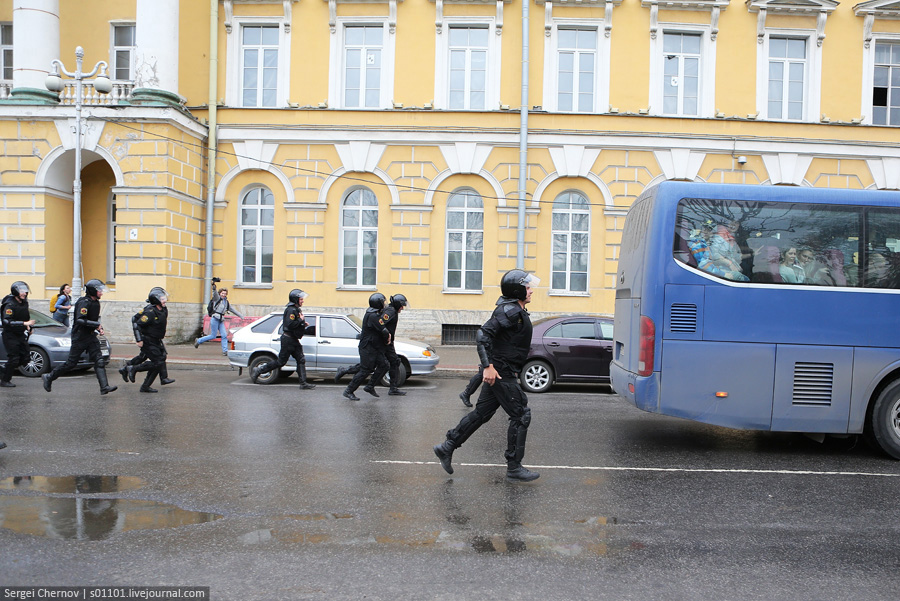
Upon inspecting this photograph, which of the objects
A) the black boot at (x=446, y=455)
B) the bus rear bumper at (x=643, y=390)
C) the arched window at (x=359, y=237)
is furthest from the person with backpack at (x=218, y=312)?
the black boot at (x=446, y=455)

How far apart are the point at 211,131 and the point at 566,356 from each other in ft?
43.8

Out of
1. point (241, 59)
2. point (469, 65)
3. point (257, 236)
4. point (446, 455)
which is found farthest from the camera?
point (257, 236)

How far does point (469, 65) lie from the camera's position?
20.8m

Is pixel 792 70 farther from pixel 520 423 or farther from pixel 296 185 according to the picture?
pixel 520 423

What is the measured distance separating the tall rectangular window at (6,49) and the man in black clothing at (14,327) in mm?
13538

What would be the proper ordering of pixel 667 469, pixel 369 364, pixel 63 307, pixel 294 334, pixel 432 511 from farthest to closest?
pixel 63 307 < pixel 294 334 < pixel 369 364 < pixel 667 469 < pixel 432 511

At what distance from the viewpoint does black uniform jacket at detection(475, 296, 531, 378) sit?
6.31 meters

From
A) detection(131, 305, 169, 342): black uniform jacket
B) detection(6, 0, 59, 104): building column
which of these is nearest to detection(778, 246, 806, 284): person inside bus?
detection(131, 305, 169, 342): black uniform jacket

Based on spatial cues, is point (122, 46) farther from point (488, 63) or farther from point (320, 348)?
point (320, 348)

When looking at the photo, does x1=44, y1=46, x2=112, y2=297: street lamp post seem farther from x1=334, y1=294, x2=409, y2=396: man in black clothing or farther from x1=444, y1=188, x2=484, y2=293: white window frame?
x1=444, y1=188, x2=484, y2=293: white window frame

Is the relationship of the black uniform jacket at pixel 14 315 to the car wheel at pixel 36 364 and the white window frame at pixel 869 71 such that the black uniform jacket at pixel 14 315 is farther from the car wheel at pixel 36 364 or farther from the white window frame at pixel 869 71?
the white window frame at pixel 869 71

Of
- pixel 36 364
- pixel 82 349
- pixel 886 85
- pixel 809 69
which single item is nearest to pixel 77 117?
pixel 36 364

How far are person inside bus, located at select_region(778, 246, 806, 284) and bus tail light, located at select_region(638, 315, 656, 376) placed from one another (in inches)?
60.0

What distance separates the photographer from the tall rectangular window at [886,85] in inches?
814
